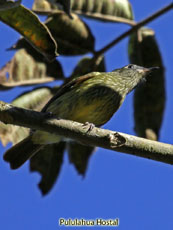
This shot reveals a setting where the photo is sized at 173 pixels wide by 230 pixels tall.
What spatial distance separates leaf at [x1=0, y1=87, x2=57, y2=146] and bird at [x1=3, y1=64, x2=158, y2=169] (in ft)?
0.28

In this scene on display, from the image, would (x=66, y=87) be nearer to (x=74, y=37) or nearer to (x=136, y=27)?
(x=74, y=37)

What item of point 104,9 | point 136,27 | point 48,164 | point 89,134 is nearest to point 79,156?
point 48,164

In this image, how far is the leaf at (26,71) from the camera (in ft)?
11.0

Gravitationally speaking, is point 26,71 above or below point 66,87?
above

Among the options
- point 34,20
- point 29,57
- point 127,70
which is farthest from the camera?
point 127,70

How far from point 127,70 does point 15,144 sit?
1147 millimetres

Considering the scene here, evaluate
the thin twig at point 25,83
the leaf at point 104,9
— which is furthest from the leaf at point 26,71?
the leaf at point 104,9

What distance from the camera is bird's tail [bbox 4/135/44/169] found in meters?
3.40

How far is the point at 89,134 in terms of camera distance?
7.45ft

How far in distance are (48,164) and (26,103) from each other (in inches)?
20.2

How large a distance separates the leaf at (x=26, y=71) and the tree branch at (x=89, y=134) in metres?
1.11

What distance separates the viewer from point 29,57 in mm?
3545

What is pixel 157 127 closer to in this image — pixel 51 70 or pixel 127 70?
pixel 127 70

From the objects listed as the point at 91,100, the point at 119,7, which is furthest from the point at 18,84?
the point at 119,7
